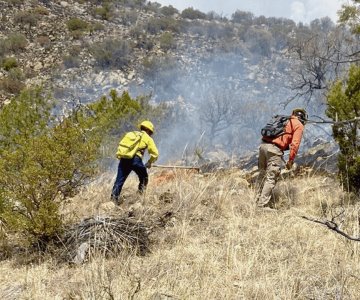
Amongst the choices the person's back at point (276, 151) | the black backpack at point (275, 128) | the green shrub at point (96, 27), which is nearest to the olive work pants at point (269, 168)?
the person's back at point (276, 151)

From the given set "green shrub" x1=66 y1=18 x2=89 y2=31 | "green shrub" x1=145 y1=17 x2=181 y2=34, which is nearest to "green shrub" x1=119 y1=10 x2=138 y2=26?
"green shrub" x1=145 y1=17 x2=181 y2=34

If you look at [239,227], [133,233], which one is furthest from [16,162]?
[239,227]

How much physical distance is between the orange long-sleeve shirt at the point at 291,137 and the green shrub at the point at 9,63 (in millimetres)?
22875

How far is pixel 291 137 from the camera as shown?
6.01 metres

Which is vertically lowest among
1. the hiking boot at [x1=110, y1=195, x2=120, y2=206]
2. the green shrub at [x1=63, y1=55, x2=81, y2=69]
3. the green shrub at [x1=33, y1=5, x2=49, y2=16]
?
the hiking boot at [x1=110, y1=195, x2=120, y2=206]

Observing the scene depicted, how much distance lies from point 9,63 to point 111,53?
5980mm

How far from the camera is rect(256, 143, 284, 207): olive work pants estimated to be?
5.86 m

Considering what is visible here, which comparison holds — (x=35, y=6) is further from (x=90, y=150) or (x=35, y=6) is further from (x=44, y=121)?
(x=90, y=150)

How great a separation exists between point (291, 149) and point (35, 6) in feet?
101

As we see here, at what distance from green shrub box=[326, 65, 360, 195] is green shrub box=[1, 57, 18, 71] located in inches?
911

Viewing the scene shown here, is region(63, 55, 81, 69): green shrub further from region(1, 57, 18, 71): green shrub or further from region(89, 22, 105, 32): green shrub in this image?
region(89, 22, 105, 32): green shrub

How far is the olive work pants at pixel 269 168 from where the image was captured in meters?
5.86

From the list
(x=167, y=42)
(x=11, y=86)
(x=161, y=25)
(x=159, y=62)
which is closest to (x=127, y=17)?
(x=161, y=25)

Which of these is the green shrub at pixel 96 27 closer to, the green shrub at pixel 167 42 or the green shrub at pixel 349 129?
the green shrub at pixel 167 42
